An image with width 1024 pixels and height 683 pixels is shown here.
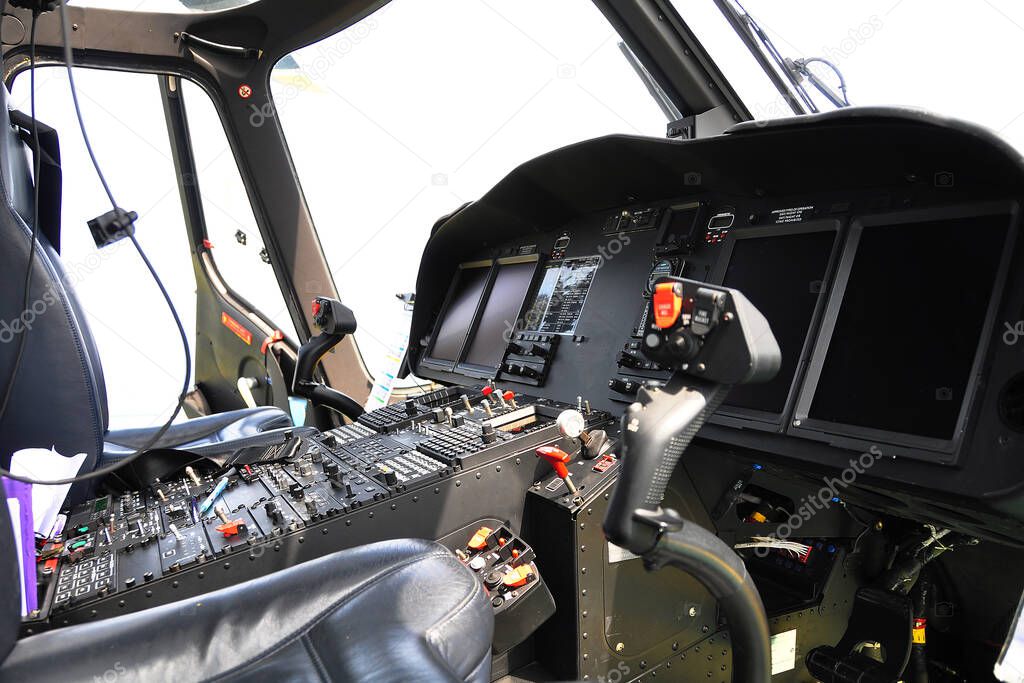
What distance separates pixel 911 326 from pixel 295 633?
1095 mm

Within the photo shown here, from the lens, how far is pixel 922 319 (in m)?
1.05

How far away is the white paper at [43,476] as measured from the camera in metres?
1.10

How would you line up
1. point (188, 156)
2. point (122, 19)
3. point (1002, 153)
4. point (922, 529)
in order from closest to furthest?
point (1002, 153)
point (922, 529)
point (122, 19)
point (188, 156)

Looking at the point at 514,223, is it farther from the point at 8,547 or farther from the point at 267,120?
the point at 267,120

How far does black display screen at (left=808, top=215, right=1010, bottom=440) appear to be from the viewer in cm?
99

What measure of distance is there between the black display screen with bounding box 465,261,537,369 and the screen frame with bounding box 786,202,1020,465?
1011mm

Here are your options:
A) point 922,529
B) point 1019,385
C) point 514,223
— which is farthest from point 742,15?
point 922,529

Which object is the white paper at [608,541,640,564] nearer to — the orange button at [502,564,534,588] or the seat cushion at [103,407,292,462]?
the orange button at [502,564,534,588]

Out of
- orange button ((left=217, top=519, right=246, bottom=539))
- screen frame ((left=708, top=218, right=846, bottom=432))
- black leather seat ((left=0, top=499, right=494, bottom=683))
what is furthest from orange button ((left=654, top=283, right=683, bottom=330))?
orange button ((left=217, top=519, right=246, bottom=539))

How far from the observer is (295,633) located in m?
0.75

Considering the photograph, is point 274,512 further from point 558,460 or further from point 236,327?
point 236,327

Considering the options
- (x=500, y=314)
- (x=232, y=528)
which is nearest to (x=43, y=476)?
(x=232, y=528)

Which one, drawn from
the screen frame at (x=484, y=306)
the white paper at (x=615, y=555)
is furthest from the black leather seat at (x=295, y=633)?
the screen frame at (x=484, y=306)

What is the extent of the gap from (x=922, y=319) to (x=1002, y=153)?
30cm
